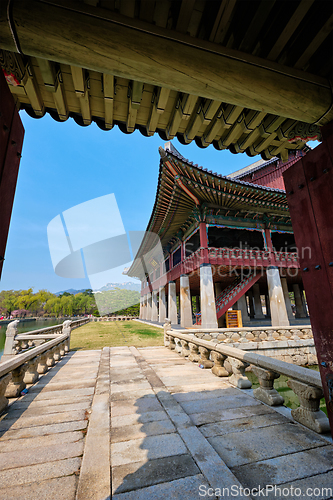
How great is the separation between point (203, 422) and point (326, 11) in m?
3.72

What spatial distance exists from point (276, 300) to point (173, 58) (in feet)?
46.2

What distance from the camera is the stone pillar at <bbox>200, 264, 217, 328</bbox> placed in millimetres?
11484

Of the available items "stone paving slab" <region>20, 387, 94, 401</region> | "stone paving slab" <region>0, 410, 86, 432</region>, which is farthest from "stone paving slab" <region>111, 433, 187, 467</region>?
"stone paving slab" <region>20, 387, 94, 401</region>

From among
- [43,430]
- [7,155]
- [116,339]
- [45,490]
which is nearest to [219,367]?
[43,430]

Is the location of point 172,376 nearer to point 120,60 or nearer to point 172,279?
point 120,60

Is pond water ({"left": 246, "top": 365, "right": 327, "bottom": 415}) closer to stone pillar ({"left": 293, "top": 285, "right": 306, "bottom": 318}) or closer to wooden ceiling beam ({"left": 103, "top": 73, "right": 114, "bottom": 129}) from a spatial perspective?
wooden ceiling beam ({"left": 103, "top": 73, "right": 114, "bottom": 129})

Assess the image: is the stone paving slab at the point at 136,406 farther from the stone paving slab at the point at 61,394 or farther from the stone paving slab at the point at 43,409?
the stone paving slab at the point at 61,394

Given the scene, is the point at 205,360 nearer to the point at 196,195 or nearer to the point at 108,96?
the point at 108,96

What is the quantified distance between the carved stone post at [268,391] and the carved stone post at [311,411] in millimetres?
384

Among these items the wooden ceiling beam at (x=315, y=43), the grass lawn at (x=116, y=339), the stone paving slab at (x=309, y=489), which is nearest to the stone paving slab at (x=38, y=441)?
the stone paving slab at (x=309, y=489)

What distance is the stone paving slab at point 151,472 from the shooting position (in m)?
1.49

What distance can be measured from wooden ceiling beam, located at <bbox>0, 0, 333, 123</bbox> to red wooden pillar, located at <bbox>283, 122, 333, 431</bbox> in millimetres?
432

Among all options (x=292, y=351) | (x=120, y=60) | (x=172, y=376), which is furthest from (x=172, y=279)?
(x=120, y=60)

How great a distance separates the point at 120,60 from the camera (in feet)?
4.99
